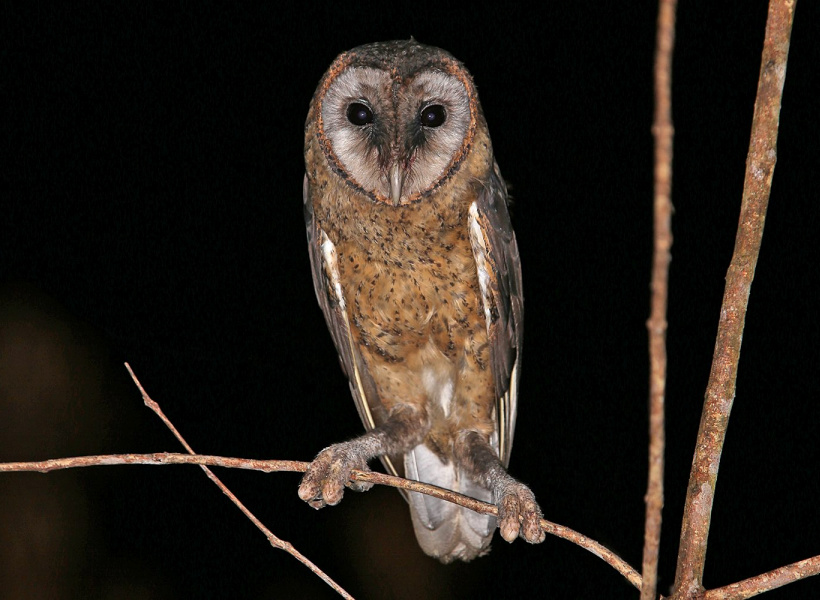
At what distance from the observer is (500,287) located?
7.47ft

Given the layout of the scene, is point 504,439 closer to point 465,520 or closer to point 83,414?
point 465,520

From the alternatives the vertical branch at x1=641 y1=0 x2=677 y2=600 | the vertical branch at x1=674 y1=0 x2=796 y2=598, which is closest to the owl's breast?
the vertical branch at x1=674 y1=0 x2=796 y2=598

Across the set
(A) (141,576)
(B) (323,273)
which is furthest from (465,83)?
(A) (141,576)

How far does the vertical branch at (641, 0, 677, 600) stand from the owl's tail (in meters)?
1.67

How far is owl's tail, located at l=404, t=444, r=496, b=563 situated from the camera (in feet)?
8.58

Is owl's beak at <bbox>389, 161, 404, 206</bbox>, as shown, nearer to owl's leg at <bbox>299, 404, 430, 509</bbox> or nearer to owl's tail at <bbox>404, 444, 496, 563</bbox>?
owl's leg at <bbox>299, 404, 430, 509</bbox>

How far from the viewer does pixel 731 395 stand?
3.88ft

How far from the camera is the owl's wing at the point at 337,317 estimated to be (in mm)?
2412

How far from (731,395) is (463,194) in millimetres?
1187

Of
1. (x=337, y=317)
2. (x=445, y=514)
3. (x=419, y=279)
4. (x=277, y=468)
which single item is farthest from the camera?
(x=445, y=514)

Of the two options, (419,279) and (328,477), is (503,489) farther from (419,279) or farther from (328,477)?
(419,279)

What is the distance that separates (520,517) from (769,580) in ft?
2.37

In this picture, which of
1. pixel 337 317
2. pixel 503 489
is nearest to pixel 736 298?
pixel 503 489

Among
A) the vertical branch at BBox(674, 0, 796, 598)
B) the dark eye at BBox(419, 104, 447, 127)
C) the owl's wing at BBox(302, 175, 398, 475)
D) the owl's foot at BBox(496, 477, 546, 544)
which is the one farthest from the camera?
the owl's wing at BBox(302, 175, 398, 475)
